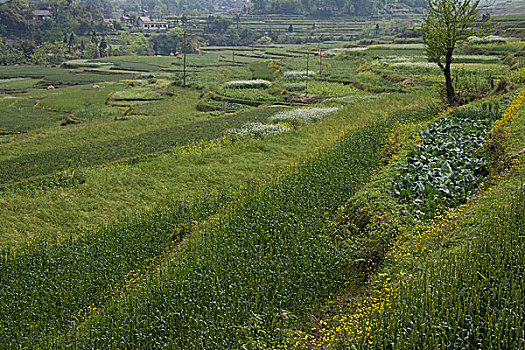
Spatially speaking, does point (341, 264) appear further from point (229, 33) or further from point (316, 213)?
point (229, 33)

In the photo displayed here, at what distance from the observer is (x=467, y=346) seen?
201 inches

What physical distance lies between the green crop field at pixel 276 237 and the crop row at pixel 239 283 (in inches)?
1.7

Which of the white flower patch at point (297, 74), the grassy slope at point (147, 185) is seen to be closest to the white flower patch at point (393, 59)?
the white flower patch at point (297, 74)

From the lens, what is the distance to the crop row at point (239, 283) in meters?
7.11

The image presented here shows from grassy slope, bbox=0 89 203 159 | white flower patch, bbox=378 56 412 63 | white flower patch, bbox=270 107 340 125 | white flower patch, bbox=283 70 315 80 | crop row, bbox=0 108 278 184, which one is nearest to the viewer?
crop row, bbox=0 108 278 184

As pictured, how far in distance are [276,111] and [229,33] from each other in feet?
311

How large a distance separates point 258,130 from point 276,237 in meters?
14.2

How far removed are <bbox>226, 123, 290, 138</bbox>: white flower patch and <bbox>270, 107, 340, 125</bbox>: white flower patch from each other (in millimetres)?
1915

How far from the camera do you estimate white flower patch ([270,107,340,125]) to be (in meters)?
25.6

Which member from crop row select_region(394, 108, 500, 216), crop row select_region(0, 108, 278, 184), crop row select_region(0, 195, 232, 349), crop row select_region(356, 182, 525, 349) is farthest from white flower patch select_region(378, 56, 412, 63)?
crop row select_region(356, 182, 525, 349)

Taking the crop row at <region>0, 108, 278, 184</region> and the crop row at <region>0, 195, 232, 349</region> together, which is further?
the crop row at <region>0, 108, 278, 184</region>

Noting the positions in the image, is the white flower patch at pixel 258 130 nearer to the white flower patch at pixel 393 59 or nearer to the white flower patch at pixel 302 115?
the white flower patch at pixel 302 115

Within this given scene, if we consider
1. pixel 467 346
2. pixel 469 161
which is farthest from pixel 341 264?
pixel 469 161

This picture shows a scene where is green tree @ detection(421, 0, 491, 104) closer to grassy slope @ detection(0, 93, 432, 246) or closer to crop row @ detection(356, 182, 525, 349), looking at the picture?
grassy slope @ detection(0, 93, 432, 246)
